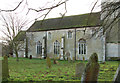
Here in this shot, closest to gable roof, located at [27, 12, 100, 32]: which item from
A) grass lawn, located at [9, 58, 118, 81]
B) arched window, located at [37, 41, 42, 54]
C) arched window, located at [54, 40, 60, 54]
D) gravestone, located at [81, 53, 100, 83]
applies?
arched window, located at [54, 40, 60, 54]

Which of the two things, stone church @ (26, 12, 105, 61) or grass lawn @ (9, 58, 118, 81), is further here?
stone church @ (26, 12, 105, 61)

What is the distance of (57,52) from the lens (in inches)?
1000

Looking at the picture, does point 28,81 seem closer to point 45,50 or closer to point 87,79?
point 87,79

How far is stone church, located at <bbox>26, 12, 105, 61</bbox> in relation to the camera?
2183 centimetres

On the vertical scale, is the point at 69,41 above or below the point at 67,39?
below

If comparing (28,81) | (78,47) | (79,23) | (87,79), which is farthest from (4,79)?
(79,23)

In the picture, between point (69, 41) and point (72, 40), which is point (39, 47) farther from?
point (72, 40)

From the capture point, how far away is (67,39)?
80.1ft

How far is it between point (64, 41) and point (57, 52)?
2.63 meters

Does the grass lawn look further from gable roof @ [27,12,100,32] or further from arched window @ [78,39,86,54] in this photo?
gable roof @ [27,12,100,32]

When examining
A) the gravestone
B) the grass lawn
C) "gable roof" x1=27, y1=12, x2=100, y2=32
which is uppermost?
"gable roof" x1=27, y1=12, x2=100, y2=32

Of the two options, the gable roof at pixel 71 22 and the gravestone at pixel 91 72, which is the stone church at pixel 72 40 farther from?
the gravestone at pixel 91 72

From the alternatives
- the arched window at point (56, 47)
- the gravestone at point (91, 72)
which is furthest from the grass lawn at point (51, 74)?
the arched window at point (56, 47)

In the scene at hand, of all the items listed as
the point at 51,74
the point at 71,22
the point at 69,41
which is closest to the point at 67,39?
the point at 69,41
